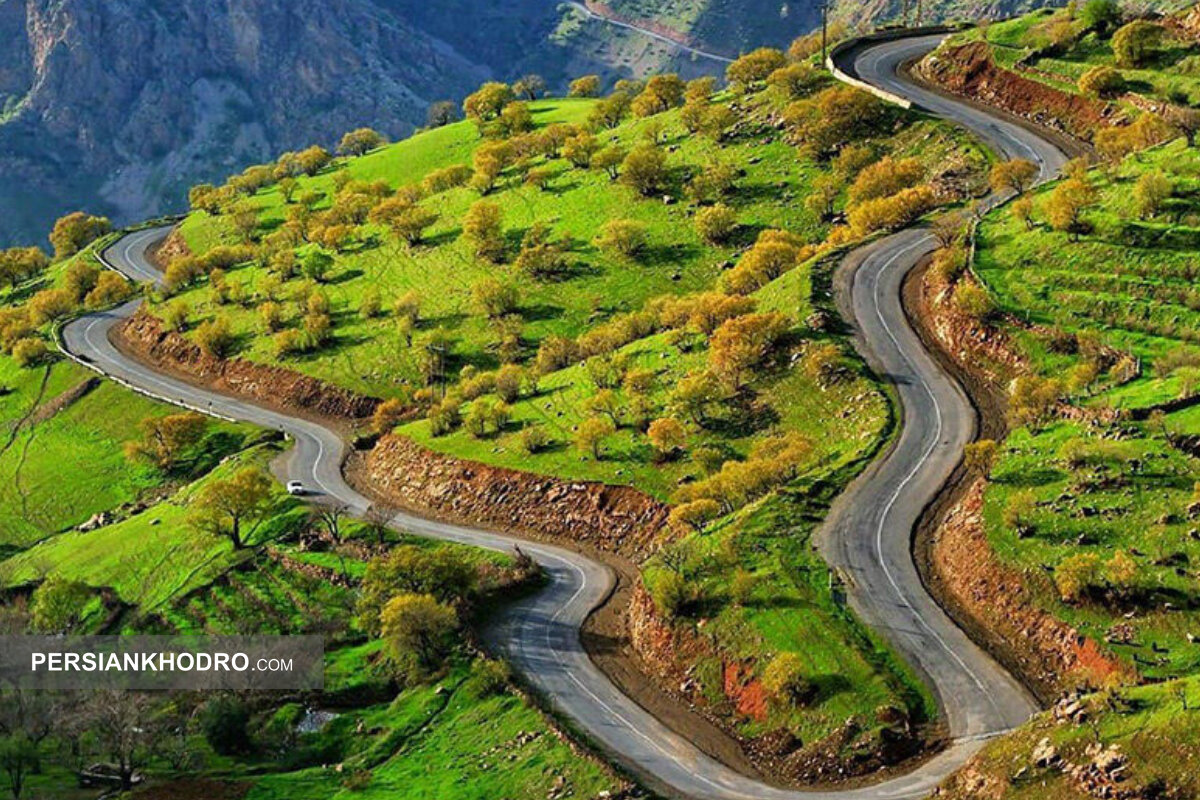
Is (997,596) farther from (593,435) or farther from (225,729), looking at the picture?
(225,729)

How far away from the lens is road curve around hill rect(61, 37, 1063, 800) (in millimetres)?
56562

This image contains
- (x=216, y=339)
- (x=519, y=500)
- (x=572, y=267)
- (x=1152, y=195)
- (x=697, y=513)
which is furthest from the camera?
(x=216, y=339)

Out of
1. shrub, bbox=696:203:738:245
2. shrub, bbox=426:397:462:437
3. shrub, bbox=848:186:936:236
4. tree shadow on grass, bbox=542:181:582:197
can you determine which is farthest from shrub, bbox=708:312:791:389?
tree shadow on grass, bbox=542:181:582:197

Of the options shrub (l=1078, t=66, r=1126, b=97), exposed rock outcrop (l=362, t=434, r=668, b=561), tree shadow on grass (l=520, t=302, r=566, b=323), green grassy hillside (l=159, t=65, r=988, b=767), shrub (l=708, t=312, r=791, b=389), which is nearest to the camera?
green grassy hillside (l=159, t=65, r=988, b=767)

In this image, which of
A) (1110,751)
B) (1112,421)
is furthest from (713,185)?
(1110,751)

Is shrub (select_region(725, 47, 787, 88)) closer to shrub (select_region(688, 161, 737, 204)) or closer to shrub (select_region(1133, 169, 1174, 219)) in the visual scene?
shrub (select_region(688, 161, 737, 204))

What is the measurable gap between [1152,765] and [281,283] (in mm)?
139228

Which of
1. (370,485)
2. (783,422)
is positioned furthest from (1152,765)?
(370,485)

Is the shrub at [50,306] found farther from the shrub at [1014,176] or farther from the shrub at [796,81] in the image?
the shrub at [1014,176]

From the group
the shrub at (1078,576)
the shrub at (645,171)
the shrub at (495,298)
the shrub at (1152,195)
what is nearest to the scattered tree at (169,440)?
the shrub at (495,298)

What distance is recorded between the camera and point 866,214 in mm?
118250

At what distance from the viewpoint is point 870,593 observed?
66.9 metres

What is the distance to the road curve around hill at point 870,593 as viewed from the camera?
56562 mm

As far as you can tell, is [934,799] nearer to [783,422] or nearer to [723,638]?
[723,638]
